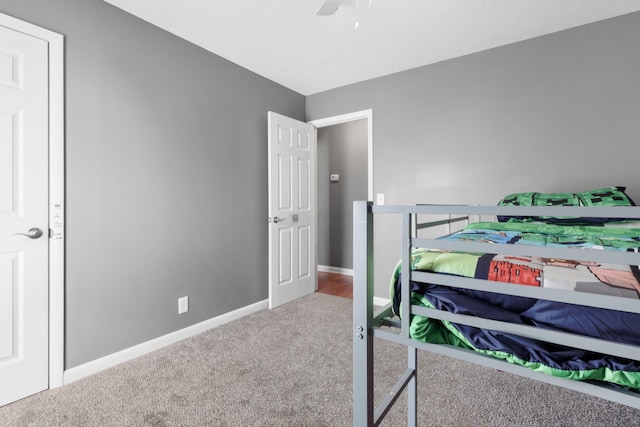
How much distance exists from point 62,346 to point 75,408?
398mm

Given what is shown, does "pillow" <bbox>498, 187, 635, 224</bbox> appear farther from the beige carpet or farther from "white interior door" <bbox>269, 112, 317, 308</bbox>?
"white interior door" <bbox>269, 112, 317, 308</bbox>

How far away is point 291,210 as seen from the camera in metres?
3.31

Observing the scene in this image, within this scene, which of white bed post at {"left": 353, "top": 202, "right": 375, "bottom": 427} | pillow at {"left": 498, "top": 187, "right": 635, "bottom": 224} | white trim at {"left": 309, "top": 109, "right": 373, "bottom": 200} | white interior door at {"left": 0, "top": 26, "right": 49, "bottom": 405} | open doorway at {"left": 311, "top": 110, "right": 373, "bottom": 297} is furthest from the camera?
open doorway at {"left": 311, "top": 110, "right": 373, "bottom": 297}

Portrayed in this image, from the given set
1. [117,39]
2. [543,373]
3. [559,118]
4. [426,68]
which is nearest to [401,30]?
[426,68]

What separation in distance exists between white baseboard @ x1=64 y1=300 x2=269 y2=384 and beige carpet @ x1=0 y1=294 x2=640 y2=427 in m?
0.06

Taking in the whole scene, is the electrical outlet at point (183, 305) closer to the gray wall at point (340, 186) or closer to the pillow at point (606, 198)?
the gray wall at point (340, 186)

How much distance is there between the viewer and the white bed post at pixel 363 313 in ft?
3.13

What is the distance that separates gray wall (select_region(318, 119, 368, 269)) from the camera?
4.50 m

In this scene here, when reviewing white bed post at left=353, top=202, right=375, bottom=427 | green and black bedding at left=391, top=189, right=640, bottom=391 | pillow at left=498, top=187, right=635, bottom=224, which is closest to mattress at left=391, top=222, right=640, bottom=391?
green and black bedding at left=391, top=189, right=640, bottom=391

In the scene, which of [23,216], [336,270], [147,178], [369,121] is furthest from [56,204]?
[336,270]

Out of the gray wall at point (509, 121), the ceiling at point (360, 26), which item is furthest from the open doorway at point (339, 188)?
the ceiling at point (360, 26)

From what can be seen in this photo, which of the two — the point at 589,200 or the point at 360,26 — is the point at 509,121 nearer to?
the point at 589,200

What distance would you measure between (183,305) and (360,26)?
257 cm

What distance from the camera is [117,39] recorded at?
205cm
